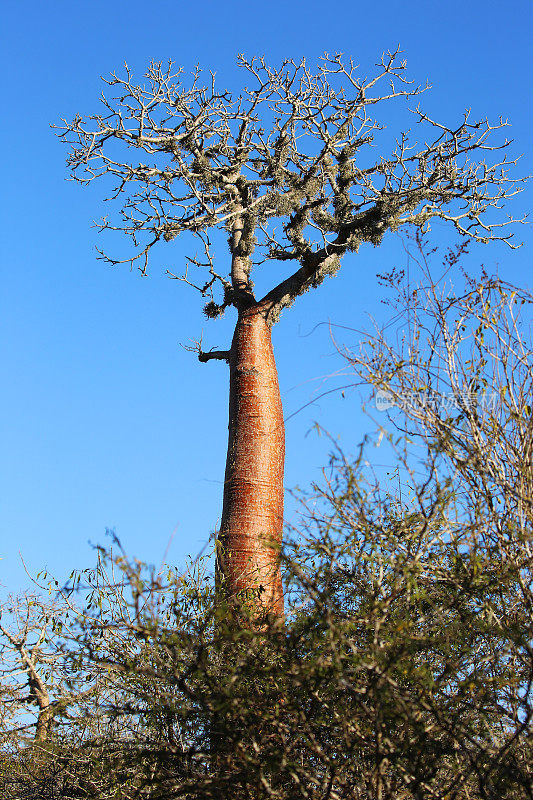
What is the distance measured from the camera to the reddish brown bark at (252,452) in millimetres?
5590

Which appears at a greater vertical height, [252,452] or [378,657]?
[252,452]

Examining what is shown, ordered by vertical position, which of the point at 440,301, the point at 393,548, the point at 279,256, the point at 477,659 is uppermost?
the point at 279,256

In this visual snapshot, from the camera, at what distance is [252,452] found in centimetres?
605

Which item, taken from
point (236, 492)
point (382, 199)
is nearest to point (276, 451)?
point (236, 492)

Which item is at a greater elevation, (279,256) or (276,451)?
(279,256)

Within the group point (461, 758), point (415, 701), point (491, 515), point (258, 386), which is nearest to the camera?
point (415, 701)

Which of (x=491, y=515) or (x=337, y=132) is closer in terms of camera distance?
(x=491, y=515)

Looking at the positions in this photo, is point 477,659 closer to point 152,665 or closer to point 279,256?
point 152,665

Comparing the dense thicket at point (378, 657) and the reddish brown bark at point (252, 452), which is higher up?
the reddish brown bark at point (252, 452)

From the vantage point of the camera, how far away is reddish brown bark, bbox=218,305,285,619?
559cm

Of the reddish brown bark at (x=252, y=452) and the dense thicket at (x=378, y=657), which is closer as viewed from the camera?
the dense thicket at (x=378, y=657)

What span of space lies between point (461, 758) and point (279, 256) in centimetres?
537

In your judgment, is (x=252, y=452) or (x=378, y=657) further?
(x=252, y=452)

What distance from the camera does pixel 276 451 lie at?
616cm
